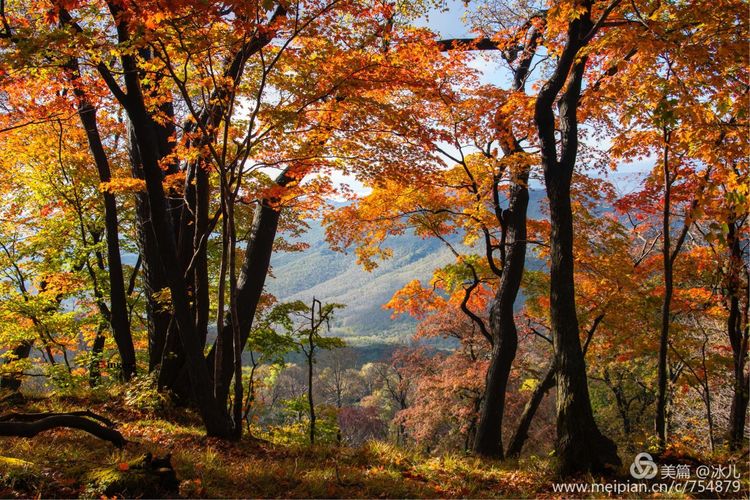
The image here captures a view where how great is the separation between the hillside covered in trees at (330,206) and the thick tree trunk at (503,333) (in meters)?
0.04

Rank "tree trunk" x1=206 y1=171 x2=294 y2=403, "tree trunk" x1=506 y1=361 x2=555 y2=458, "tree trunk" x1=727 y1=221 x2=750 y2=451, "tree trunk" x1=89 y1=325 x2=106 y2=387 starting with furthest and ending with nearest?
"tree trunk" x1=89 y1=325 x2=106 y2=387 < "tree trunk" x1=727 y1=221 x2=750 y2=451 < "tree trunk" x1=506 y1=361 x2=555 y2=458 < "tree trunk" x1=206 y1=171 x2=294 y2=403

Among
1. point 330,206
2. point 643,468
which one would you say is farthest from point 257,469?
point 330,206

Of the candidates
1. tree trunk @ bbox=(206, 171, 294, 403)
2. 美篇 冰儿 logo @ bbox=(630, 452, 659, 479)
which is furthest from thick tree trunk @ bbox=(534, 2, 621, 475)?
tree trunk @ bbox=(206, 171, 294, 403)

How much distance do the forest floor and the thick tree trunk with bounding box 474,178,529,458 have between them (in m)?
1.40

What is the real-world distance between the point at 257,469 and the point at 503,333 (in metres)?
4.91

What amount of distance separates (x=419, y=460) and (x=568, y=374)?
7.34 ft

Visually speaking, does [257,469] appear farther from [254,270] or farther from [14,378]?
[14,378]

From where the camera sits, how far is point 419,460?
6.08 metres

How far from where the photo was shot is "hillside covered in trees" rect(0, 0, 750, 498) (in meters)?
4.80

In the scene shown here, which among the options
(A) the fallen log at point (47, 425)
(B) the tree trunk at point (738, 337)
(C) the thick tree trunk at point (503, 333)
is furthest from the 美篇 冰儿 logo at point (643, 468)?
(A) the fallen log at point (47, 425)

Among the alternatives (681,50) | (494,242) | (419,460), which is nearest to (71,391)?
(419,460)

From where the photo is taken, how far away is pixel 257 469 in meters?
4.85

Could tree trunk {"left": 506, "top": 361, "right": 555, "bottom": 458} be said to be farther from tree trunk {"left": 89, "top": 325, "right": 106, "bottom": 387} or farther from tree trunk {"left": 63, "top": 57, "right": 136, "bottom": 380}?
tree trunk {"left": 89, "top": 325, "right": 106, "bottom": 387}

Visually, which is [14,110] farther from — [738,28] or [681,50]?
→ [738,28]
